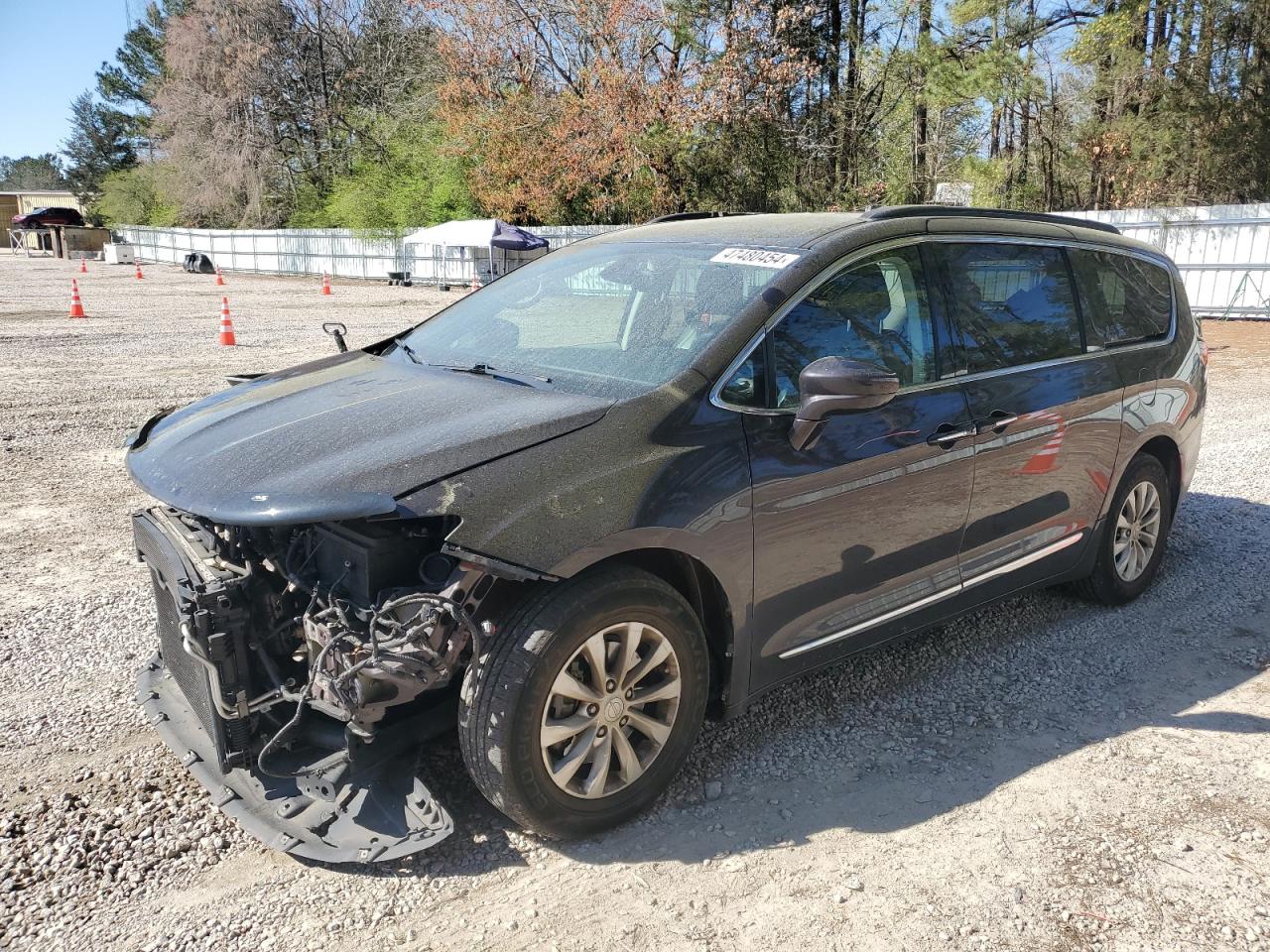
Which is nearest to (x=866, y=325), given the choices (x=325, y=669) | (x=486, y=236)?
(x=325, y=669)

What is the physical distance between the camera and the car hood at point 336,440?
261cm

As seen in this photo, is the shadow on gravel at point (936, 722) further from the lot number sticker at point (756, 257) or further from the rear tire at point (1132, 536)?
the lot number sticker at point (756, 257)

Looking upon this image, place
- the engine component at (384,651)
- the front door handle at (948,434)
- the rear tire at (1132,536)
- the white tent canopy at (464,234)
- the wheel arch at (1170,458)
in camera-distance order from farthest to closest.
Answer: the white tent canopy at (464,234)
the wheel arch at (1170,458)
the rear tire at (1132,536)
the front door handle at (948,434)
the engine component at (384,651)

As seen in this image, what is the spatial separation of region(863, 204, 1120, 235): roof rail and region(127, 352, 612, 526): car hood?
1464 mm

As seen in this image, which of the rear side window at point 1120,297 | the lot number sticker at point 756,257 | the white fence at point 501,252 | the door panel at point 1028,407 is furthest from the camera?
the white fence at point 501,252

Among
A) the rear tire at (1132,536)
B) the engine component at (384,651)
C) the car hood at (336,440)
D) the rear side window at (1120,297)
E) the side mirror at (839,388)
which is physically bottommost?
the rear tire at (1132,536)

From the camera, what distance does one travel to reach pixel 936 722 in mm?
3793

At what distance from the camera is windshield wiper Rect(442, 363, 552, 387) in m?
3.38

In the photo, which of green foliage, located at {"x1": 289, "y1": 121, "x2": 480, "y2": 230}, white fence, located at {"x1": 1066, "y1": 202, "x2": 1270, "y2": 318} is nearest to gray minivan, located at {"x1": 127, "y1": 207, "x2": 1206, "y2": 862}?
white fence, located at {"x1": 1066, "y1": 202, "x2": 1270, "y2": 318}

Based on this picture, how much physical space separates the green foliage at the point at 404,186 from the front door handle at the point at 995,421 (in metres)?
35.1

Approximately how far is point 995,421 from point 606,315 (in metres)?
1.59

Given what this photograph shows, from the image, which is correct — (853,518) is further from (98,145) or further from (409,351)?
(98,145)

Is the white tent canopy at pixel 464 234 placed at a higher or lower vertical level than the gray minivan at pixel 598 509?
higher

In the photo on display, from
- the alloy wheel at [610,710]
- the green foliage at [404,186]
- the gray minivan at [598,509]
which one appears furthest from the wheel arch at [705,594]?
the green foliage at [404,186]
